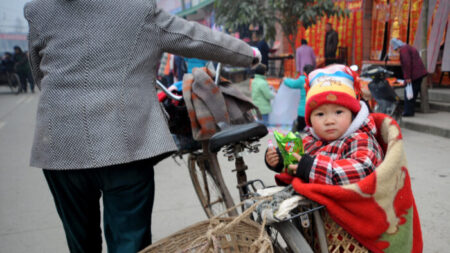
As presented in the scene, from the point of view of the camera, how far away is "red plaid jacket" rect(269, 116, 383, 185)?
1.48m

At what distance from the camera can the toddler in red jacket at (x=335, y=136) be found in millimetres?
1496

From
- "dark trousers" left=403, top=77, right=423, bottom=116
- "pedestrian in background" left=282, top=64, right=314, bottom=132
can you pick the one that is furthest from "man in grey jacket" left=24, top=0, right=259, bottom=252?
"dark trousers" left=403, top=77, right=423, bottom=116

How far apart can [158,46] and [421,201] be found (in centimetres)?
290

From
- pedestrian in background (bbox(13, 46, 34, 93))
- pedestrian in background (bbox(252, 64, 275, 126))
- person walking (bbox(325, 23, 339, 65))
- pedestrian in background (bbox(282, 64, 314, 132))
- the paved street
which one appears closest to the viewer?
the paved street

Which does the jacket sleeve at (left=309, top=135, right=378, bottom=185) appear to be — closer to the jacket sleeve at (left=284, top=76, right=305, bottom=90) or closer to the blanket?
the blanket

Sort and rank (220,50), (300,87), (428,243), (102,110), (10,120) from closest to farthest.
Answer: (102,110) < (220,50) < (428,243) < (300,87) < (10,120)

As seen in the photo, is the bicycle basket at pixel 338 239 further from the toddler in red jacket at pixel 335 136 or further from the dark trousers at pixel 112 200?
the dark trousers at pixel 112 200

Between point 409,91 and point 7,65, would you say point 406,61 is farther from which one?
point 7,65

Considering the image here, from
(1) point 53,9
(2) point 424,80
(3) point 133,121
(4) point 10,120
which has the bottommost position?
(4) point 10,120

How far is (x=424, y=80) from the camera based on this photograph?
693 cm

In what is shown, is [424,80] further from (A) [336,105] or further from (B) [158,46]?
(B) [158,46]

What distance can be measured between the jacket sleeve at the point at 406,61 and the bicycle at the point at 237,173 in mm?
5056

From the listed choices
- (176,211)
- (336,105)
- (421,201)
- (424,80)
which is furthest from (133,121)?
(424,80)

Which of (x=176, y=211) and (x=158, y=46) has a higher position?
(x=158, y=46)
